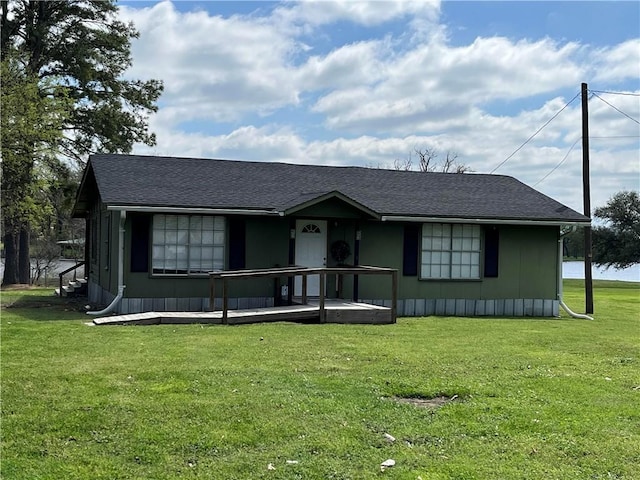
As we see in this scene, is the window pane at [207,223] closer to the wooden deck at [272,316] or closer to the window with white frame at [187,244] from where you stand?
the window with white frame at [187,244]

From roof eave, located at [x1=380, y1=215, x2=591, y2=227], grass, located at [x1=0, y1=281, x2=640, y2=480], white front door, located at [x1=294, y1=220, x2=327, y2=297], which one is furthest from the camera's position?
white front door, located at [x1=294, y1=220, x2=327, y2=297]

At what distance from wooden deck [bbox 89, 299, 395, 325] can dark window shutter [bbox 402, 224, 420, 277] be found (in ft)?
8.40

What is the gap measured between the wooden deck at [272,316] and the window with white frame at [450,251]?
10.2 feet

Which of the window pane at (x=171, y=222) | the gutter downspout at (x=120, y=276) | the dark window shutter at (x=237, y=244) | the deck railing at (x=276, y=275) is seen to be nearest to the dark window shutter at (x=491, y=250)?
the deck railing at (x=276, y=275)

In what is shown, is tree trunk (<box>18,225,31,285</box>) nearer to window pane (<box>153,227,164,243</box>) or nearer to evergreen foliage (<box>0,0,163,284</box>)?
evergreen foliage (<box>0,0,163,284</box>)

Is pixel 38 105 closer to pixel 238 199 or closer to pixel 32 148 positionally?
pixel 32 148

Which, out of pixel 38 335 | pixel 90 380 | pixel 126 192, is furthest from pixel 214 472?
pixel 126 192

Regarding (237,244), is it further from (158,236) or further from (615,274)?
(615,274)

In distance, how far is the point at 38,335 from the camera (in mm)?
10461

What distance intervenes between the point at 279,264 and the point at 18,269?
54.2 feet

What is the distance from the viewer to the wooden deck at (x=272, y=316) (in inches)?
493

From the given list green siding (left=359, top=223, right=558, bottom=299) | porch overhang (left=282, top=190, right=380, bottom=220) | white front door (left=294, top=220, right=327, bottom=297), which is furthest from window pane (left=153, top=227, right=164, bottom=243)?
green siding (left=359, top=223, right=558, bottom=299)

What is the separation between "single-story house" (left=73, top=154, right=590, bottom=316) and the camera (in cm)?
1477

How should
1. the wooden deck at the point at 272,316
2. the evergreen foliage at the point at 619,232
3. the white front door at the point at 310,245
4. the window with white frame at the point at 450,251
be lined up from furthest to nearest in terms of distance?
the evergreen foliage at the point at 619,232
the window with white frame at the point at 450,251
the white front door at the point at 310,245
the wooden deck at the point at 272,316
